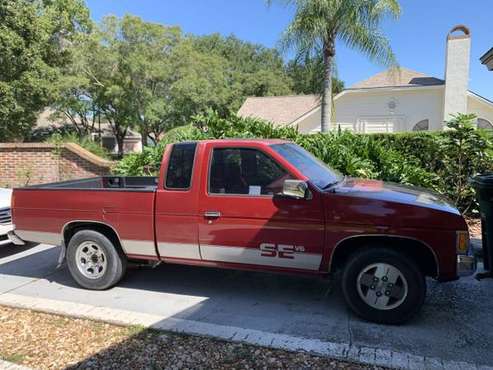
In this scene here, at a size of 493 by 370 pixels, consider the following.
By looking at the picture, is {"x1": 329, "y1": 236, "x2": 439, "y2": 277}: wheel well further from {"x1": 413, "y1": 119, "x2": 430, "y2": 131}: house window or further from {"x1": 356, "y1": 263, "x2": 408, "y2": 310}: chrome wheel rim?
{"x1": 413, "y1": 119, "x2": 430, "y2": 131}: house window

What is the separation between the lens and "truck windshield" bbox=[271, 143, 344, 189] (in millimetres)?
4449

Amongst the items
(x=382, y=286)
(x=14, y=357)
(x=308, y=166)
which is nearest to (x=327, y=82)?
(x=308, y=166)

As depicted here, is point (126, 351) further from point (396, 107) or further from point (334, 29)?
point (396, 107)

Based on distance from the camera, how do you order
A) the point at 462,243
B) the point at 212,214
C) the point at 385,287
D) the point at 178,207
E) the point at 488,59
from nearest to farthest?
the point at 462,243
the point at 385,287
the point at 212,214
the point at 178,207
the point at 488,59

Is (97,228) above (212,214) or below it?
below

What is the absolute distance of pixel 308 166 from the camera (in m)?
4.69

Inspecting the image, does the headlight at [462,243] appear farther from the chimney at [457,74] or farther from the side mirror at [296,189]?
the chimney at [457,74]

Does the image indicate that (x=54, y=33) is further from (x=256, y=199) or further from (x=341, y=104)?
(x=256, y=199)

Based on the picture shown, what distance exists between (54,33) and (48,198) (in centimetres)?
1734

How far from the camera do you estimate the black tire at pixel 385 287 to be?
3945 millimetres

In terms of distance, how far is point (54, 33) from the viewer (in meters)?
19.6

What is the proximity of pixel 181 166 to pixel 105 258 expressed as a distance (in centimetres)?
151

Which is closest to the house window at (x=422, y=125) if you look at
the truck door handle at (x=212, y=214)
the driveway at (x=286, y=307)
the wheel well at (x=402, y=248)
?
the driveway at (x=286, y=307)

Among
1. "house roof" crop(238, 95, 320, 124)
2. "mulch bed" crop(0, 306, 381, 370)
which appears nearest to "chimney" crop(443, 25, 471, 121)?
"house roof" crop(238, 95, 320, 124)
